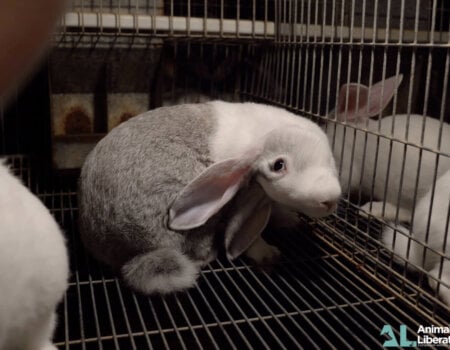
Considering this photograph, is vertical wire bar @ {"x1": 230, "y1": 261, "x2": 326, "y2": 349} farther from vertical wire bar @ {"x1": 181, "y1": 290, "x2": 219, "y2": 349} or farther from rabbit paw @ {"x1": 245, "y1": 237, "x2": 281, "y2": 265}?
vertical wire bar @ {"x1": 181, "y1": 290, "x2": 219, "y2": 349}

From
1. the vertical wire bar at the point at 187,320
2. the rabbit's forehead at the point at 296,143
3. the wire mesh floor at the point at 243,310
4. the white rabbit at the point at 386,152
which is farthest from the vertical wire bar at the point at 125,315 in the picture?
the white rabbit at the point at 386,152

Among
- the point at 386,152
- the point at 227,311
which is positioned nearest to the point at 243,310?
the point at 227,311

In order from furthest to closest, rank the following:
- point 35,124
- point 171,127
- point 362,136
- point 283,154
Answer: point 35,124 → point 362,136 → point 171,127 → point 283,154

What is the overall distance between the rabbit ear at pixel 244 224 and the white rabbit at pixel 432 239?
0.40 metres

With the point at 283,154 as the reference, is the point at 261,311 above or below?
below

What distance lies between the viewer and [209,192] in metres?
1.47

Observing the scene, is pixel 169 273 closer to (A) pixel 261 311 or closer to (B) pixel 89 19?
(A) pixel 261 311

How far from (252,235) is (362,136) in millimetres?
660

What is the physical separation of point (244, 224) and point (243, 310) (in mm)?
340

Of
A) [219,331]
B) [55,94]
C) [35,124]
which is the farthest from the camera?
[35,124]

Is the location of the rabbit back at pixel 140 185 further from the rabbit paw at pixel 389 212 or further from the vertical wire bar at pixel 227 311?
the rabbit paw at pixel 389 212

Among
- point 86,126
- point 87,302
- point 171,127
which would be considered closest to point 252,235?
point 171,127

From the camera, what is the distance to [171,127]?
1579mm

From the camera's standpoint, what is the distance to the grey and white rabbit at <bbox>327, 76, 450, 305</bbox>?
1.31 meters
